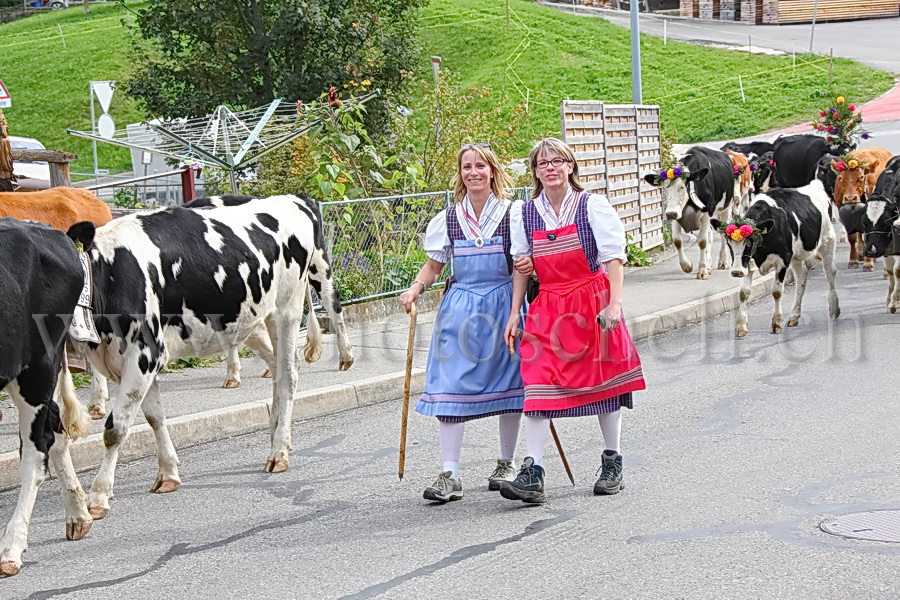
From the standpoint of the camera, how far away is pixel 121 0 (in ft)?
84.1

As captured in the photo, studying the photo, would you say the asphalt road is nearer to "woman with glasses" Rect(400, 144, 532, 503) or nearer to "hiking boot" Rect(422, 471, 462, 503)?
"hiking boot" Rect(422, 471, 462, 503)

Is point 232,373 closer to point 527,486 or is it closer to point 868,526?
point 527,486

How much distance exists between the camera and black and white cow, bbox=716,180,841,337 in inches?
495

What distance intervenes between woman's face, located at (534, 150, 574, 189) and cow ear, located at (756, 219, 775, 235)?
625 centimetres

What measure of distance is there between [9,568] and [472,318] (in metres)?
2.88

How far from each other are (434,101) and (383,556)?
12.3m

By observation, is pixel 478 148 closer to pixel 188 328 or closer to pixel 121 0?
pixel 188 328

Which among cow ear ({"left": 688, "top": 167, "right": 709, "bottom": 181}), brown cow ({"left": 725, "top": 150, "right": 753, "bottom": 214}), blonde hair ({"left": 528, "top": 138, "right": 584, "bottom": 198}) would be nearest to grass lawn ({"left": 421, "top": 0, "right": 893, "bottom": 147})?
brown cow ({"left": 725, "top": 150, "right": 753, "bottom": 214})

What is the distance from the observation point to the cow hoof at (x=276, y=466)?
26.0ft

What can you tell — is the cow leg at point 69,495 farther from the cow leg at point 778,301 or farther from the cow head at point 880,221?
the cow head at point 880,221

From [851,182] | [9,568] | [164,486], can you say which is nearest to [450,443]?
[164,486]

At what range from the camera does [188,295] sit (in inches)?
298

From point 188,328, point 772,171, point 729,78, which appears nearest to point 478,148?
point 188,328

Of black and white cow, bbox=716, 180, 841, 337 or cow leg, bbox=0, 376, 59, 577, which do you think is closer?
cow leg, bbox=0, 376, 59, 577
